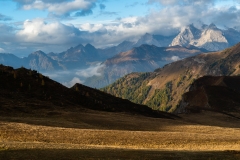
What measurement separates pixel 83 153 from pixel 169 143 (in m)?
19.1

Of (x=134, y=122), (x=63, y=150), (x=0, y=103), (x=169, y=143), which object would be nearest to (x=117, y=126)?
(x=134, y=122)

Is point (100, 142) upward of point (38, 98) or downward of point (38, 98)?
downward

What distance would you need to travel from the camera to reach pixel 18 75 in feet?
283

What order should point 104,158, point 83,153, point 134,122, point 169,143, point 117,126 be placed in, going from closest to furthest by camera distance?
point 104,158
point 83,153
point 169,143
point 117,126
point 134,122

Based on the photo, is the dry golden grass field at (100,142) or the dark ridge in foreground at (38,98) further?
the dark ridge in foreground at (38,98)

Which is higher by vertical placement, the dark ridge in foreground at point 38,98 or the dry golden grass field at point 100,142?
the dark ridge in foreground at point 38,98

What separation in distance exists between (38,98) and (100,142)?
125ft

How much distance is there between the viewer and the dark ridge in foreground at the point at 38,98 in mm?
68125

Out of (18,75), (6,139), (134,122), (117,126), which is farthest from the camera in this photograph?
(18,75)

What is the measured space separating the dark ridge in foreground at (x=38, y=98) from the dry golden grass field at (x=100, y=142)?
261 inches

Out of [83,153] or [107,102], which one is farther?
[107,102]

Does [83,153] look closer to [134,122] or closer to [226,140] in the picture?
[226,140]

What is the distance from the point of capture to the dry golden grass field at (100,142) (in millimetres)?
31719

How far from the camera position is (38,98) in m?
78.1
